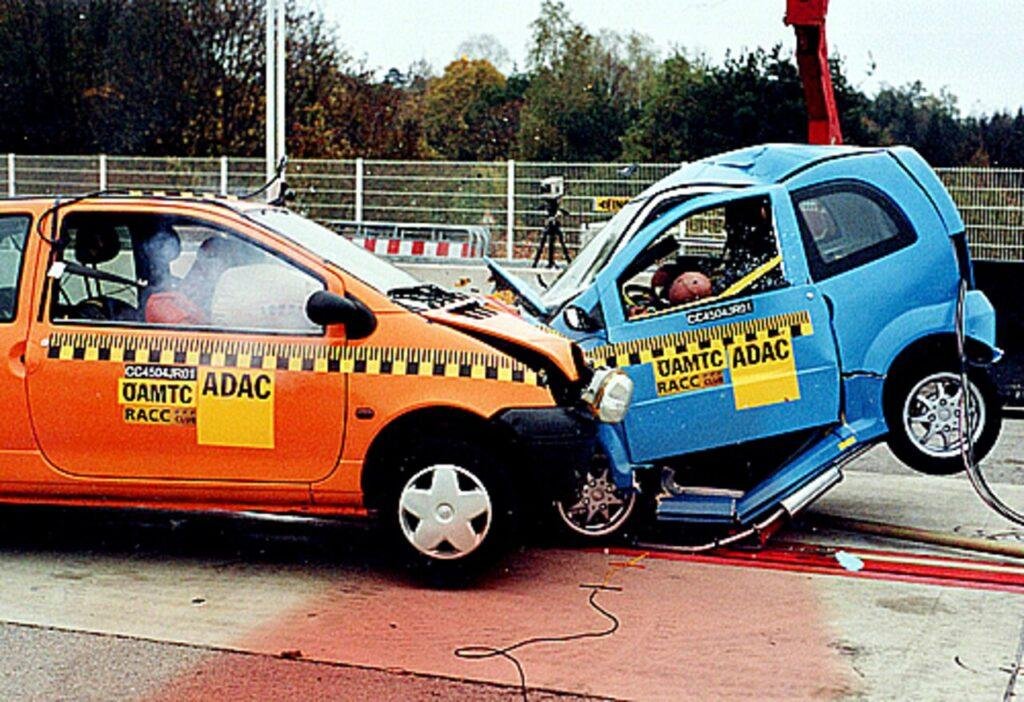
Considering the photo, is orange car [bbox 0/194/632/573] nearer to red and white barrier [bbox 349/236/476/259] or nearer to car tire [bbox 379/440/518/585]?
car tire [bbox 379/440/518/585]

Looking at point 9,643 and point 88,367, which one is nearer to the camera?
point 9,643

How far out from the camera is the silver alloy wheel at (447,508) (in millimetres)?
6738

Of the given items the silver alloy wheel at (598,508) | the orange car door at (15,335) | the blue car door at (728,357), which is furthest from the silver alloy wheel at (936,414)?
the orange car door at (15,335)

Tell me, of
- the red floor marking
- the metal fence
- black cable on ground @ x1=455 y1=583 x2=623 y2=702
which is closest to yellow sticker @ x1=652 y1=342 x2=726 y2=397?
the red floor marking

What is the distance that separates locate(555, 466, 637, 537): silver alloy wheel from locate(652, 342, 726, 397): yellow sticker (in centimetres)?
55

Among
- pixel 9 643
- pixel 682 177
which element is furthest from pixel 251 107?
pixel 9 643

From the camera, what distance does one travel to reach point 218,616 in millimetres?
6457

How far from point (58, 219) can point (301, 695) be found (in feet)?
9.79

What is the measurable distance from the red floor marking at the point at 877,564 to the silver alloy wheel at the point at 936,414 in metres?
0.75

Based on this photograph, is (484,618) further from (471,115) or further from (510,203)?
(471,115)

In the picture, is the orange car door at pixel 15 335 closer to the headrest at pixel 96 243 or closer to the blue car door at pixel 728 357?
the headrest at pixel 96 243

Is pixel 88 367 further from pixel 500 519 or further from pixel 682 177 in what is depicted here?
pixel 682 177

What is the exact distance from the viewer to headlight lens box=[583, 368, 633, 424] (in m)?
7.03

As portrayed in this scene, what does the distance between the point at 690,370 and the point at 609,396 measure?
86 centimetres
